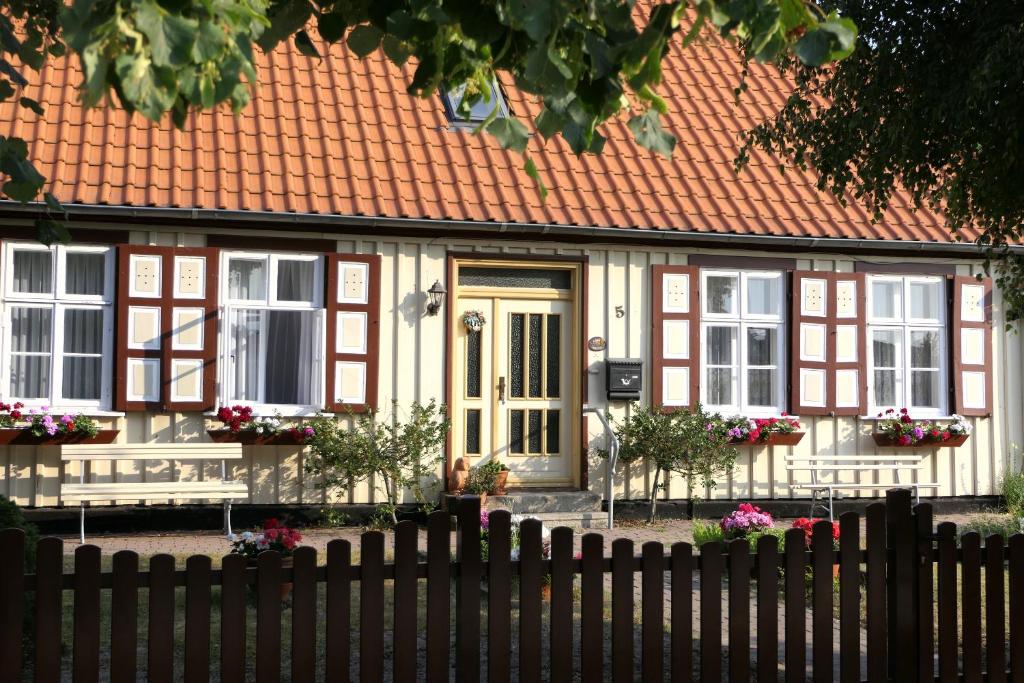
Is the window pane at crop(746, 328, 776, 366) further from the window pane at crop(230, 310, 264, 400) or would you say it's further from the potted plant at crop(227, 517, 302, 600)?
the potted plant at crop(227, 517, 302, 600)

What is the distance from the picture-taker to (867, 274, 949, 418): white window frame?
1216 centimetres

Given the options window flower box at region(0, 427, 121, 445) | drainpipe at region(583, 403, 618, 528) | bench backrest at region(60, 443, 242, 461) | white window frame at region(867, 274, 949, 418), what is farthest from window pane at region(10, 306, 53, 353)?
white window frame at region(867, 274, 949, 418)

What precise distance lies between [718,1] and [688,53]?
12.2 metres

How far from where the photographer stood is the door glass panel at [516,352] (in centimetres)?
1154

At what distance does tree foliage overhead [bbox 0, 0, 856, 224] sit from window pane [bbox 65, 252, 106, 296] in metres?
7.00

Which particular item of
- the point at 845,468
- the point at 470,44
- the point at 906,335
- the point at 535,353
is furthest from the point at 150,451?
the point at 906,335

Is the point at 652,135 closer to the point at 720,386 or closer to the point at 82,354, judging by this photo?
the point at 82,354

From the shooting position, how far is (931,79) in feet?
20.4

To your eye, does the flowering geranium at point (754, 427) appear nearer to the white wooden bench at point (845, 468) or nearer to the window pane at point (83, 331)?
the white wooden bench at point (845, 468)

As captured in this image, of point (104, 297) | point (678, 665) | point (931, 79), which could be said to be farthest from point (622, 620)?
point (104, 297)

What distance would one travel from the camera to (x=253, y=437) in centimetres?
1041

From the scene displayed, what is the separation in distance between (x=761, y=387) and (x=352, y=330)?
4.24m

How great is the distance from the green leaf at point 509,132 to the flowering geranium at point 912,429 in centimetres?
929

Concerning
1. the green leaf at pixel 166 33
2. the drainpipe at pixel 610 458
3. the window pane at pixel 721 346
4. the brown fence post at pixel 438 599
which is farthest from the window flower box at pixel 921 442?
the green leaf at pixel 166 33
